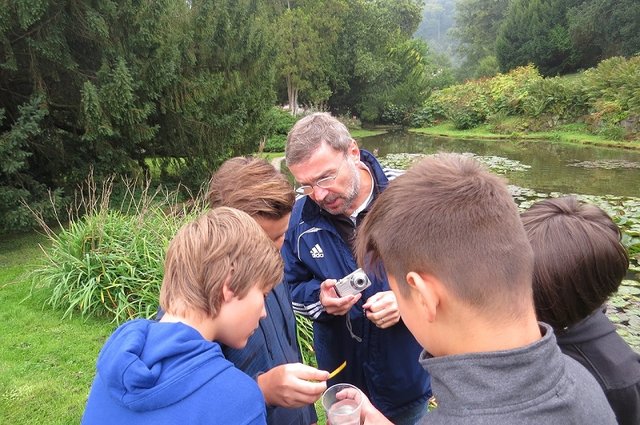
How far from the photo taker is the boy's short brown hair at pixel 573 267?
4.58ft

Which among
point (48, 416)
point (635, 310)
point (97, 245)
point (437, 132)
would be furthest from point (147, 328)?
point (437, 132)

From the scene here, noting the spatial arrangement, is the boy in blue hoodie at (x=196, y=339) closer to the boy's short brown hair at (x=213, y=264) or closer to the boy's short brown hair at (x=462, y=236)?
the boy's short brown hair at (x=213, y=264)

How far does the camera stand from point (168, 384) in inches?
39.0

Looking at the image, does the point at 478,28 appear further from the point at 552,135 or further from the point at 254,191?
the point at 254,191

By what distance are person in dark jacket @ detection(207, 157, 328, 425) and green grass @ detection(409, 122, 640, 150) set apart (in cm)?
1845

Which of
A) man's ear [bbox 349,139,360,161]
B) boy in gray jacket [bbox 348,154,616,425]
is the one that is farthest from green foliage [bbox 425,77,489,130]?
boy in gray jacket [bbox 348,154,616,425]

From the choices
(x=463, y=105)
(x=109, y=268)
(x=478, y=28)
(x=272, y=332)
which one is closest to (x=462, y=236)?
(x=272, y=332)

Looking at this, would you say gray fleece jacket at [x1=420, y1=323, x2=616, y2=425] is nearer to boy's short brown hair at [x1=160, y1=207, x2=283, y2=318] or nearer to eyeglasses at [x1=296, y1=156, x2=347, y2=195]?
boy's short brown hair at [x1=160, y1=207, x2=283, y2=318]

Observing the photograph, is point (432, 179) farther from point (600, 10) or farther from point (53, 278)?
point (600, 10)

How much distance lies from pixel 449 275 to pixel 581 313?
0.74 metres

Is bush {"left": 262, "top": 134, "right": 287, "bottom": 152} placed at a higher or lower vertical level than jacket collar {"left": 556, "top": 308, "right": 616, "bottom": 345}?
lower

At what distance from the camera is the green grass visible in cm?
1756

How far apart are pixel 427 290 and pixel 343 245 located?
1231mm

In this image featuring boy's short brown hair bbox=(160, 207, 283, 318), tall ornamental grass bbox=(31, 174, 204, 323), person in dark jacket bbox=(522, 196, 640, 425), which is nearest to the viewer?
boy's short brown hair bbox=(160, 207, 283, 318)
